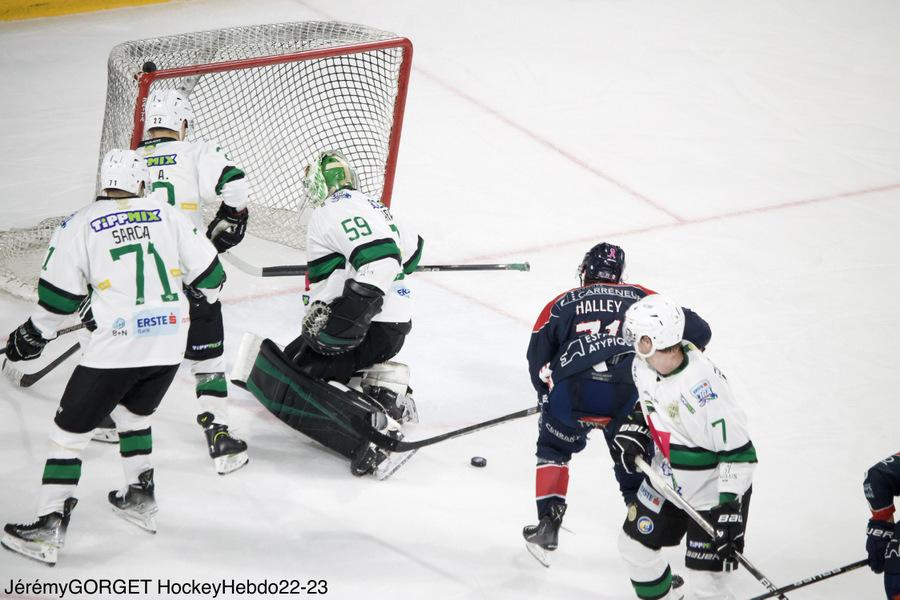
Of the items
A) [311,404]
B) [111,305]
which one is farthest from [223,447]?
[111,305]

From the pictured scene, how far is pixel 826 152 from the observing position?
24.9 ft

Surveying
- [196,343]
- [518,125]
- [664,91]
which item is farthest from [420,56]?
[196,343]

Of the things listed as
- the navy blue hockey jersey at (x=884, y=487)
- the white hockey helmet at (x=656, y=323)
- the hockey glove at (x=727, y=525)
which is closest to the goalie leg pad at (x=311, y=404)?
the white hockey helmet at (x=656, y=323)

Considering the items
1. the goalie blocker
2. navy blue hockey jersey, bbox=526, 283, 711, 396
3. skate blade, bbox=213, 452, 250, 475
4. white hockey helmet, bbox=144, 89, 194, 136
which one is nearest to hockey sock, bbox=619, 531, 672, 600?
navy blue hockey jersey, bbox=526, 283, 711, 396

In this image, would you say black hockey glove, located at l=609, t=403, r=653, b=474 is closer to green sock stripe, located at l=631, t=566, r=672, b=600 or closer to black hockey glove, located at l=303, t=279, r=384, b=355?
green sock stripe, located at l=631, t=566, r=672, b=600

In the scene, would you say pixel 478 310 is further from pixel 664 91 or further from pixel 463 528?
pixel 664 91

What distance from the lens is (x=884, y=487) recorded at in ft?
11.6

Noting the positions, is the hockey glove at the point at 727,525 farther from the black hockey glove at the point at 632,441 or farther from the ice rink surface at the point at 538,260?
the ice rink surface at the point at 538,260

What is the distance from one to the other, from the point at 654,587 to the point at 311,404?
1.42m

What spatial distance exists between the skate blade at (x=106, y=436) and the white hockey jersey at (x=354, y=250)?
0.83 metres

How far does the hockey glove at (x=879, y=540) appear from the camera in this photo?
11.6 feet

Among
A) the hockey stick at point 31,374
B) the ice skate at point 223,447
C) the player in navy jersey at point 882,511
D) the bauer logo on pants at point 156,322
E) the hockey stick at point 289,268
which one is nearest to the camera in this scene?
the player in navy jersey at point 882,511

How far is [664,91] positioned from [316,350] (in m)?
4.50

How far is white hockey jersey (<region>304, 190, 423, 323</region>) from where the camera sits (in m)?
4.23
